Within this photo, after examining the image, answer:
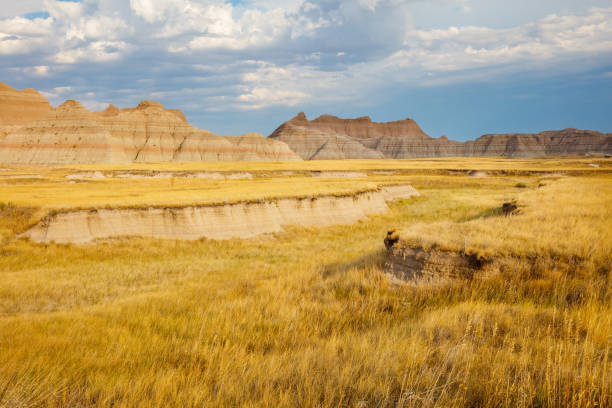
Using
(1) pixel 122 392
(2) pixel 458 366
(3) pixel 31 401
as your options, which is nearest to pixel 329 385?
(2) pixel 458 366

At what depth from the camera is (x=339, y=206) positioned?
100ft

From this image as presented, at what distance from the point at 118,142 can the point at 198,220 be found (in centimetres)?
12391

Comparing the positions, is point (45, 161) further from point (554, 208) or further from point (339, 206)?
point (554, 208)

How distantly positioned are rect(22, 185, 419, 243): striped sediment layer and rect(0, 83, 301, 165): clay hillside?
10908 centimetres

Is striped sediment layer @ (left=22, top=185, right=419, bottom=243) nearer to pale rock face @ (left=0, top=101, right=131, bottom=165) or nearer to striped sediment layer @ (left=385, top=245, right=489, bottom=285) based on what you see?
striped sediment layer @ (left=385, top=245, right=489, bottom=285)

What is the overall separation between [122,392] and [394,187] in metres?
42.7

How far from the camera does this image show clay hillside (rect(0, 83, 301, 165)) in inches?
4500

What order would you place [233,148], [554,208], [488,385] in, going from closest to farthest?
[488,385]
[554,208]
[233,148]

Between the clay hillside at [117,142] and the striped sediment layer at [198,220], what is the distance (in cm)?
10908

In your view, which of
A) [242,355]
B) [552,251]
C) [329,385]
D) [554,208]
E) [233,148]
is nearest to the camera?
[329,385]

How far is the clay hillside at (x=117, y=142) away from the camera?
114 meters

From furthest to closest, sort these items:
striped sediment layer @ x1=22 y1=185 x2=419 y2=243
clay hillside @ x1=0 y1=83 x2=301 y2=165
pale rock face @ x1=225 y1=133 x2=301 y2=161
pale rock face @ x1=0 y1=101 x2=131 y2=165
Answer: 1. pale rock face @ x1=225 y1=133 x2=301 y2=161
2. clay hillside @ x1=0 y1=83 x2=301 y2=165
3. pale rock face @ x1=0 y1=101 x2=131 y2=165
4. striped sediment layer @ x1=22 y1=185 x2=419 y2=243

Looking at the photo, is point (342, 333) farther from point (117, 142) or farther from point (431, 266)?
point (117, 142)

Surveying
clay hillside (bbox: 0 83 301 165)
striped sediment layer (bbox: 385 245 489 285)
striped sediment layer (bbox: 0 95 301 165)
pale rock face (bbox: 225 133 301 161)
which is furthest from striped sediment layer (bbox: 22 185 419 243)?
pale rock face (bbox: 225 133 301 161)
